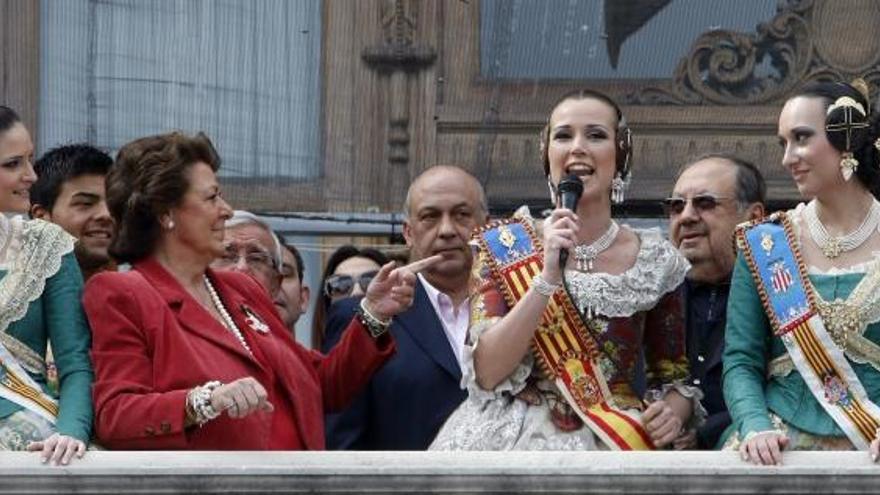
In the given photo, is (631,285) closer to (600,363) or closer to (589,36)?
(600,363)

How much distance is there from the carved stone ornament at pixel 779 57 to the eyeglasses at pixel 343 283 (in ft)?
7.79

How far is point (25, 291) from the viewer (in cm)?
791

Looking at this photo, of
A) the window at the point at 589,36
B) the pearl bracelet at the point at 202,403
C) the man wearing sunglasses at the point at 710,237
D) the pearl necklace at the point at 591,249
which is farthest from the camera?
the window at the point at 589,36

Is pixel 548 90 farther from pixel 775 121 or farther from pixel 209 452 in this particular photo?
pixel 209 452

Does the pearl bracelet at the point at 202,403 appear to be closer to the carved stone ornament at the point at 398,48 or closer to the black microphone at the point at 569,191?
the black microphone at the point at 569,191

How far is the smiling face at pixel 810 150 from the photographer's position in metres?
8.06

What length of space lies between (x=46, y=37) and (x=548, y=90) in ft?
6.88

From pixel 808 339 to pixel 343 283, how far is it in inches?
96.9

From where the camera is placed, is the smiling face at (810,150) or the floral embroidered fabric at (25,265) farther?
the smiling face at (810,150)

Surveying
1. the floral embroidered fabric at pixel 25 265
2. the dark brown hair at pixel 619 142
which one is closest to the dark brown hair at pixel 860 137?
the dark brown hair at pixel 619 142

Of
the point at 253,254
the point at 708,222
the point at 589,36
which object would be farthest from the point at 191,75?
the point at 708,222

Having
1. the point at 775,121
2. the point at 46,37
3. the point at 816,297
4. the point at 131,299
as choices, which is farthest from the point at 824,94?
the point at 46,37

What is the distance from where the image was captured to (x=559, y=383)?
26.2ft

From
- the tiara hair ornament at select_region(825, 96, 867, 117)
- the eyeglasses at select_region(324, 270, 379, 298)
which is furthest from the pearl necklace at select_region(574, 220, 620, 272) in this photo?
the eyeglasses at select_region(324, 270, 379, 298)
